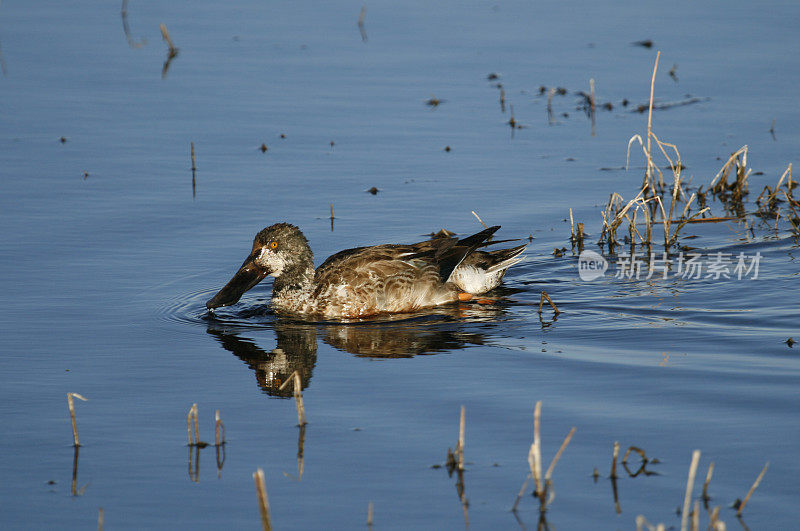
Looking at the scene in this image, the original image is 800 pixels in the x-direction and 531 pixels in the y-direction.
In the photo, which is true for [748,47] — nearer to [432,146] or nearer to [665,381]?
[432,146]

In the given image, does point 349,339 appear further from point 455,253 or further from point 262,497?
point 262,497

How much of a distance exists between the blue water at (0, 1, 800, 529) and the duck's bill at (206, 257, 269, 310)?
0.71 feet

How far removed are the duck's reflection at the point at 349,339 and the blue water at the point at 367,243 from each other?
40 millimetres

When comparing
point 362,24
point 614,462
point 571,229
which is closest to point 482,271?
point 571,229

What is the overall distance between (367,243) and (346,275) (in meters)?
1.30

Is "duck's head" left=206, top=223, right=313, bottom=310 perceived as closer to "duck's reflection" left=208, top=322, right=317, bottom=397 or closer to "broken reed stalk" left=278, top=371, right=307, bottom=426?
"duck's reflection" left=208, top=322, right=317, bottom=397

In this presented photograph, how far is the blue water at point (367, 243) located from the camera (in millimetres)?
5828

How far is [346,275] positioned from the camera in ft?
31.2

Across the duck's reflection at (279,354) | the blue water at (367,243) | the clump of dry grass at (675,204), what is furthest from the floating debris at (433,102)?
the duck's reflection at (279,354)

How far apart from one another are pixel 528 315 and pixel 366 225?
2.59 metres

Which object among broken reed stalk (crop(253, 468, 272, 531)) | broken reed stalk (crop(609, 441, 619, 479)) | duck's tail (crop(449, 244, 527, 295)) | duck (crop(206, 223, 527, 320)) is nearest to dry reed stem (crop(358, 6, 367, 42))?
duck's tail (crop(449, 244, 527, 295))

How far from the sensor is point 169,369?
7.75m

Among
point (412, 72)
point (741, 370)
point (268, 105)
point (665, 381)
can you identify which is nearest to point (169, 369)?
point (665, 381)

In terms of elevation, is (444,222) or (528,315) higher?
(444,222)
